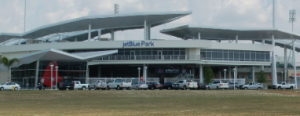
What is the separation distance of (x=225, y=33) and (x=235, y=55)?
223 inches

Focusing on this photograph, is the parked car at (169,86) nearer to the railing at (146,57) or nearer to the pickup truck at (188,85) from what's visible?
the pickup truck at (188,85)

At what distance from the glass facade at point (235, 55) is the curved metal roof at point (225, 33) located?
12.3ft

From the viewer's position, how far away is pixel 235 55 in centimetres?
6769

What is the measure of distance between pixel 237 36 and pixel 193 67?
9.94 metres

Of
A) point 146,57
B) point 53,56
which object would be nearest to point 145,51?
point 146,57

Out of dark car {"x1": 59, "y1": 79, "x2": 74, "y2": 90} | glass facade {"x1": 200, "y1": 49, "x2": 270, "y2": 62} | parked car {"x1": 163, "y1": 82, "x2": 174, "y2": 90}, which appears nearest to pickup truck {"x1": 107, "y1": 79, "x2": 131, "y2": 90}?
dark car {"x1": 59, "y1": 79, "x2": 74, "y2": 90}

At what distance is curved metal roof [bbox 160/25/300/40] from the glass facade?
375 cm

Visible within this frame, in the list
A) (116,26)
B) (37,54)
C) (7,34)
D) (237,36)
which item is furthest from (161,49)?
(7,34)

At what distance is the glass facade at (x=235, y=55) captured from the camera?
66312mm

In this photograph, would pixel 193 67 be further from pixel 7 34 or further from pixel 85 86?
pixel 7 34

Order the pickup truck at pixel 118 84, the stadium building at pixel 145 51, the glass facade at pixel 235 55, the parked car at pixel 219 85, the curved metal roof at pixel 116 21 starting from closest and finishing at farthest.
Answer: the pickup truck at pixel 118 84, the parked car at pixel 219 85, the stadium building at pixel 145 51, the curved metal roof at pixel 116 21, the glass facade at pixel 235 55

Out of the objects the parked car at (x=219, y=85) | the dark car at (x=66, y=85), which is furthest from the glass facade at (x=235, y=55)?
the dark car at (x=66, y=85)

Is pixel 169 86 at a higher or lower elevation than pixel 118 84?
lower

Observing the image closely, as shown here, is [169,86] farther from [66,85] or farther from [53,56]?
[53,56]
